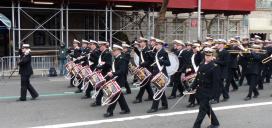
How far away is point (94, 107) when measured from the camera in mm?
11633

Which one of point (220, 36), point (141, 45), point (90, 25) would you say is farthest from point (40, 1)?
point (220, 36)

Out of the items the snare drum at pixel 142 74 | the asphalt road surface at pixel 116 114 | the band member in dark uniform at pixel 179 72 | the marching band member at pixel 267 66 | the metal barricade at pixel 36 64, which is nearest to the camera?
the asphalt road surface at pixel 116 114

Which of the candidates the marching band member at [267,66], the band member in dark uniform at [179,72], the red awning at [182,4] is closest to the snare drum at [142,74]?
the band member in dark uniform at [179,72]

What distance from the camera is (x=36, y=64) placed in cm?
1914

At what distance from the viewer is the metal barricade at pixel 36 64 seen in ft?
60.8

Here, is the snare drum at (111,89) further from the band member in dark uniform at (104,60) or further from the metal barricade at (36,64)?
the metal barricade at (36,64)

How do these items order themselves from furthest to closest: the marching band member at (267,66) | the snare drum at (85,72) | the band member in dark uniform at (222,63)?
the marching band member at (267,66) < the snare drum at (85,72) < the band member in dark uniform at (222,63)

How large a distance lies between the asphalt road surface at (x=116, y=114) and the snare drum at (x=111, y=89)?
1.83 feet

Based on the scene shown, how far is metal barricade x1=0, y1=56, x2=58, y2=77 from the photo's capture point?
18.5 metres

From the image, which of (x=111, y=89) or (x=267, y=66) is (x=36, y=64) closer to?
(x=267, y=66)

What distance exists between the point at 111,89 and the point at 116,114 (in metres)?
0.91

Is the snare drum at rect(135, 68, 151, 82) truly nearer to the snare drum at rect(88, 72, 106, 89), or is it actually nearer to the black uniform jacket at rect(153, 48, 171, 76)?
the black uniform jacket at rect(153, 48, 171, 76)

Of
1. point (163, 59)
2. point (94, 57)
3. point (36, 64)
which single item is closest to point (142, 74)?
point (163, 59)

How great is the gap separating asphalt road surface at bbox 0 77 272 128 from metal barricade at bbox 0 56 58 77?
475 centimetres
